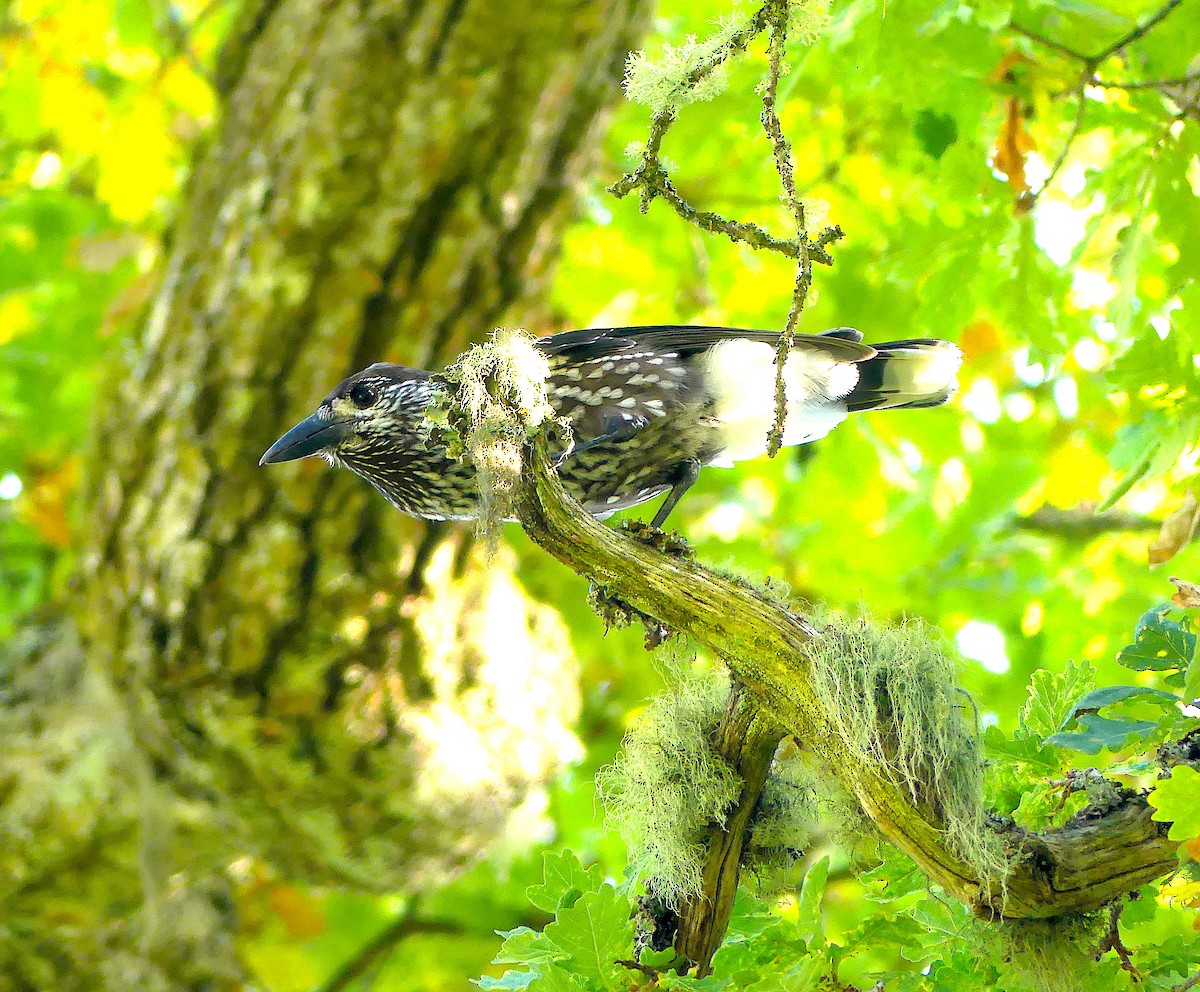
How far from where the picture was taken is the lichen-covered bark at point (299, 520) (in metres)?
3.57

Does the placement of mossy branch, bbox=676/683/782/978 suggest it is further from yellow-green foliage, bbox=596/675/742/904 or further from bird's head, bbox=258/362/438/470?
bird's head, bbox=258/362/438/470

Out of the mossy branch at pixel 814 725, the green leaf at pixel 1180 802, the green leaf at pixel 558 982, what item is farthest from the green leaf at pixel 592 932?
Answer: the green leaf at pixel 1180 802

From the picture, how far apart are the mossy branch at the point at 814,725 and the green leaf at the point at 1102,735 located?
0.40ft

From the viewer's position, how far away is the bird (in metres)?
2.42

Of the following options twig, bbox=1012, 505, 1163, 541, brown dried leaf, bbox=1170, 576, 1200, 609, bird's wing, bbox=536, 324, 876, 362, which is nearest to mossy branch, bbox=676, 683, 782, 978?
brown dried leaf, bbox=1170, 576, 1200, 609

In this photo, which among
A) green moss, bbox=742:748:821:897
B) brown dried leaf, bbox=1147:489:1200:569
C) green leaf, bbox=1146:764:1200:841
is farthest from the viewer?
brown dried leaf, bbox=1147:489:1200:569

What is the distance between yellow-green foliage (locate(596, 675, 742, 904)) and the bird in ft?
2.19

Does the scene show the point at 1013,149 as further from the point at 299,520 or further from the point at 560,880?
the point at 299,520

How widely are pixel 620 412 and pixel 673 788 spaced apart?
0.98 metres

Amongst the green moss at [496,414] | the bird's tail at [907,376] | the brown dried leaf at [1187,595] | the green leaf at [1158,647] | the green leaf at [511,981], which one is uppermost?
the bird's tail at [907,376]

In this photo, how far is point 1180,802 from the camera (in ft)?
4.35

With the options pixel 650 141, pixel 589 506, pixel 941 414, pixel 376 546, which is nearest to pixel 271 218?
pixel 376 546

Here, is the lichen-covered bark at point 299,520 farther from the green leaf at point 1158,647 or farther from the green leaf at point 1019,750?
the green leaf at point 1158,647

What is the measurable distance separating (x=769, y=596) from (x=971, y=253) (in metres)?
1.25
